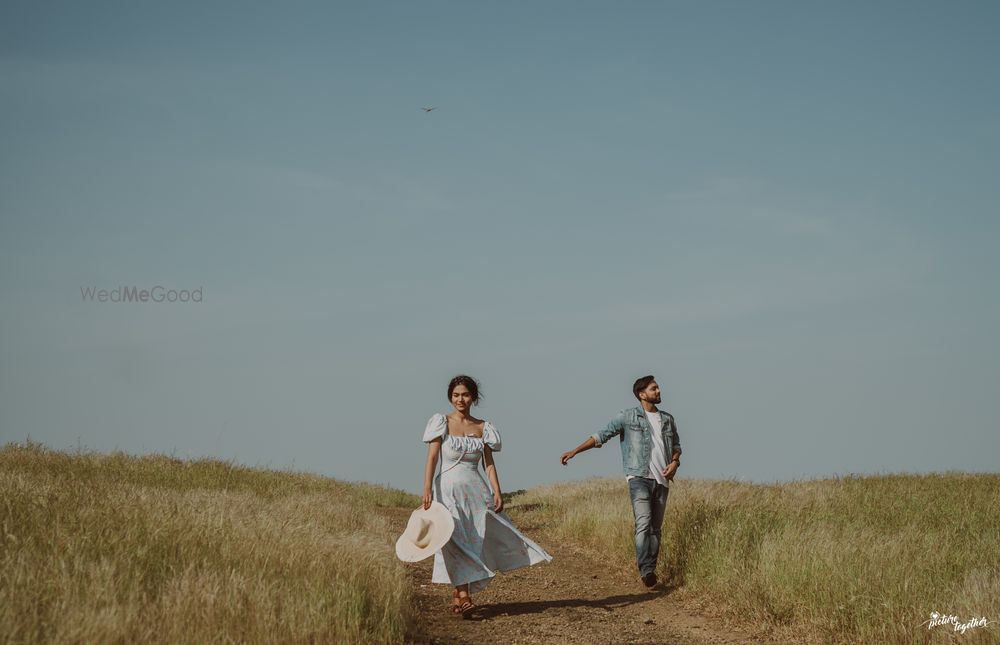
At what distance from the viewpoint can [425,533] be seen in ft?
26.5

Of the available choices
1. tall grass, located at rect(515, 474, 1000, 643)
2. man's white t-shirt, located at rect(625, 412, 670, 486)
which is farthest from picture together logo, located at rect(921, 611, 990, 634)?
man's white t-shirt, located at rect(625, 412, 670, 486)

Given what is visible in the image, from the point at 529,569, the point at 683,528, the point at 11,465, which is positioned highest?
the point at 11,465

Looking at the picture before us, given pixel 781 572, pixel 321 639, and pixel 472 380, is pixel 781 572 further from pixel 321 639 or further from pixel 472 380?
pixel 321 639

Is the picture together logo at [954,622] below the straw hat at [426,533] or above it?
below

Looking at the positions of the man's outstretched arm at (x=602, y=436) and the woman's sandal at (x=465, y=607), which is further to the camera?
the man's outstretched arm at (x=602, y=436)

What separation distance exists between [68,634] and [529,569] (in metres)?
8.04

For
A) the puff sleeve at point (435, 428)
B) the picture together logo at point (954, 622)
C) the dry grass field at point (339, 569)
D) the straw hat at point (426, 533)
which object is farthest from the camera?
the puff sleeve at point (435, 428)

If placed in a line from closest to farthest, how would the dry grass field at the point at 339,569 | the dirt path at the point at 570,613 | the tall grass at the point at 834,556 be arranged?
the dry grass field at the point at 339,569 → the tall grass at the point at 834,556 → the dirt path at the point at 570,613

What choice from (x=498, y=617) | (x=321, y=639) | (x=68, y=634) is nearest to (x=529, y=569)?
(x=498, y=617)

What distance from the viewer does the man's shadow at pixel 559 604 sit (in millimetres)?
8536

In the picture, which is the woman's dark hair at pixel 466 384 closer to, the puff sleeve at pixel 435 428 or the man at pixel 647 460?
the puff sleeve at pixel 435 428

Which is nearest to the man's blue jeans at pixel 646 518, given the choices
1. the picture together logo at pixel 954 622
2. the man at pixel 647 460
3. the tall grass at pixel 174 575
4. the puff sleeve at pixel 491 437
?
the man at pixel 647 460

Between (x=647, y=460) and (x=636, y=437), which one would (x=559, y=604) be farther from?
(x=636, y=437)

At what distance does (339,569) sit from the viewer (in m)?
6.65
